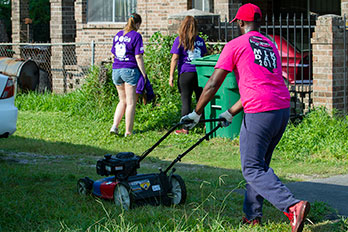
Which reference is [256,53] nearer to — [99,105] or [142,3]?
[99,105]

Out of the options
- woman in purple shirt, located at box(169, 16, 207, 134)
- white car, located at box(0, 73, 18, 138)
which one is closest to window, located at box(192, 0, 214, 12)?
woman in purple shirt, located at box(169, 16, 207, 134)

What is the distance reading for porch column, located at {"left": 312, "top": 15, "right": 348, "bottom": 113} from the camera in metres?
10.1

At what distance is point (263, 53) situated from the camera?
4980 mm

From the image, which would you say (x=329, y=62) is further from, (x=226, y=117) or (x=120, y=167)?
(x=120, y=167)

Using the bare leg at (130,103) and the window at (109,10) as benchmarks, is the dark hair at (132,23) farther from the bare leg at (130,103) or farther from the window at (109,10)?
the window at (109,10)

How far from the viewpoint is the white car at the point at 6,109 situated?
26.6 ft

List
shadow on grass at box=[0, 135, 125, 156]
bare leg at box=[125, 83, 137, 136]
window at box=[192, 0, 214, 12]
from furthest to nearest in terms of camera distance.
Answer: window at box=[192, 0, 214, 12]
bare leg at box=[125, 83, 137, 136]
shadow on grass at box=[0, 135, 125, 156]

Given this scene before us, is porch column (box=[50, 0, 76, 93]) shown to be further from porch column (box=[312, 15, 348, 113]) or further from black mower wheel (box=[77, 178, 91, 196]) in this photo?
black mower wheel (box=[77, 178, 91, 196])

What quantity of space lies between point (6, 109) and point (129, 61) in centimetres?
249

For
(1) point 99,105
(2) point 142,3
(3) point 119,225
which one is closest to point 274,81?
(3) point 119,225

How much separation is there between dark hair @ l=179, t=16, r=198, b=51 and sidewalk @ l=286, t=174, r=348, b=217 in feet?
12.4

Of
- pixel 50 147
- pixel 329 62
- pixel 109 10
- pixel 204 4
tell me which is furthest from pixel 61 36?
pixel 329 62

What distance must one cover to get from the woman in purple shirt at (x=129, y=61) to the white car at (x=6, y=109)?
2192 millimetres

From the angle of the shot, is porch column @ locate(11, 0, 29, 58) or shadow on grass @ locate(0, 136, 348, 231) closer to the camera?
shadow on grass @ locate(0, 136, 348, 231)
